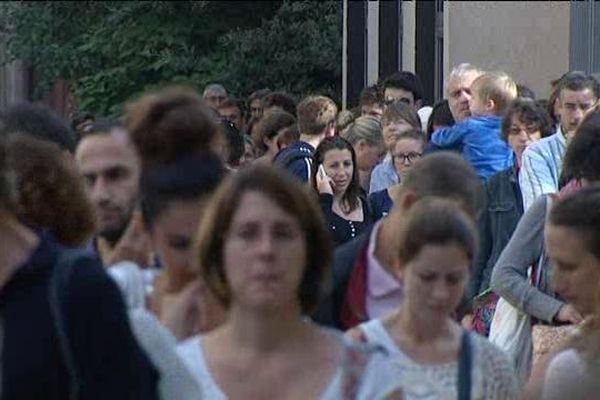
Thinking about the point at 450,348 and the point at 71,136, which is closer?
the point at 450,348

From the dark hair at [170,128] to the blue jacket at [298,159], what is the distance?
605 centimetres

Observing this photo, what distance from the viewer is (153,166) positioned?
5191 millimetres

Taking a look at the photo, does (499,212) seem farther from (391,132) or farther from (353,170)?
(391,132)

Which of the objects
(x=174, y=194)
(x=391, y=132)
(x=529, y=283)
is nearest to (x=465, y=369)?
(x=174, y=194)

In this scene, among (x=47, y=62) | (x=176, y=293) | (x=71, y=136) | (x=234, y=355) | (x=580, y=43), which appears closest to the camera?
(x=234, y=355)

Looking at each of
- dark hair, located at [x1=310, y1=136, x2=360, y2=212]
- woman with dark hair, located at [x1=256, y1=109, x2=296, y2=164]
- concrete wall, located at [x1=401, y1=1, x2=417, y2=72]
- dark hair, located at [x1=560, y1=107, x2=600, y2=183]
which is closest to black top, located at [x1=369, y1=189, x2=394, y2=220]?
dark hair, located at [x1=310, y1=136, x2=360, y2=212]

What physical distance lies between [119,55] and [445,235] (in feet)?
74.9

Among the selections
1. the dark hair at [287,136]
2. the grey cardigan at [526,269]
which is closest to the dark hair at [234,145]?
the dark hair at [287,136]

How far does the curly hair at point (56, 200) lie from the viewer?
4.83 m

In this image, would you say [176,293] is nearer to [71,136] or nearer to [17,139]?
[17,139]

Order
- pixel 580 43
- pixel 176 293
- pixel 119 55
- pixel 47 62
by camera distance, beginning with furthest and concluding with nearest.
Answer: pixel 47 62 → pixel 119 55 → pixel 580 43 → pixel 176 293

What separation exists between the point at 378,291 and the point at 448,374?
574mm

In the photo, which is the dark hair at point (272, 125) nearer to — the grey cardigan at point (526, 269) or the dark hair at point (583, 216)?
the grey cardigan at point (526, 269)

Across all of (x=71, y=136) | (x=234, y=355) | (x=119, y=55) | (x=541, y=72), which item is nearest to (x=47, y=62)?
(x=119, y=55)
